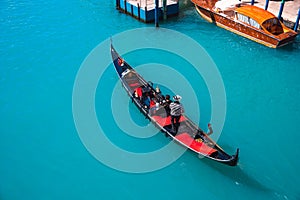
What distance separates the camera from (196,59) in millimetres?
23000

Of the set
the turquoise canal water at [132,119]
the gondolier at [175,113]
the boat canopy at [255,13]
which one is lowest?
the turquoise canal water at [132,119]

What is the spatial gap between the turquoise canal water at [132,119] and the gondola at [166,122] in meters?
0.87

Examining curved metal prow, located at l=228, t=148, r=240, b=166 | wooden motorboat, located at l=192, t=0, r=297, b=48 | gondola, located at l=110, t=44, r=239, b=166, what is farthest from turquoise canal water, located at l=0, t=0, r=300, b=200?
curved metal prow, located at l=228, t=148, r=240, b=166

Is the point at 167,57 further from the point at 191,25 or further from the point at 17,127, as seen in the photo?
the point at 17,127

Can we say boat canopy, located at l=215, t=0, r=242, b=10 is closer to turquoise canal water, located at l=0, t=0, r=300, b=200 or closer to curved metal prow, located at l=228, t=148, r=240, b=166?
turquoise canal water, located at l=0, t=0, r=300, b=200

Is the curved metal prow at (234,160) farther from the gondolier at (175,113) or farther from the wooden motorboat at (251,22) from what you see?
the wooden motorboat at (251,22)

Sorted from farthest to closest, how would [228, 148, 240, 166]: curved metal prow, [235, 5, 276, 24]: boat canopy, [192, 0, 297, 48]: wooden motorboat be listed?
[235, 5, 276, 24]: boat canopy, [192, 0, 297, 48]: wooden motorboat, [228, 148, 240, 166]: curved metal prow

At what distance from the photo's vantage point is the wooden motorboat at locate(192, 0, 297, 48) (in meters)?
23.2

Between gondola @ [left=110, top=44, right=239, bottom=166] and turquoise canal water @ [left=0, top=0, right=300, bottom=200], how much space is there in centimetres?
87

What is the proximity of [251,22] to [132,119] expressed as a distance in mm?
13202

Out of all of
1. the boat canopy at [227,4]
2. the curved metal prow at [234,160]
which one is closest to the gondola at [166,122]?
the curved metal prow at [234,160]

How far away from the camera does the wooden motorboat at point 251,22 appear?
23219mm

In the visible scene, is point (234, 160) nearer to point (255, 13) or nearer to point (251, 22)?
point (251, 22)

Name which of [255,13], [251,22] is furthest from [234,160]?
[255,13]
